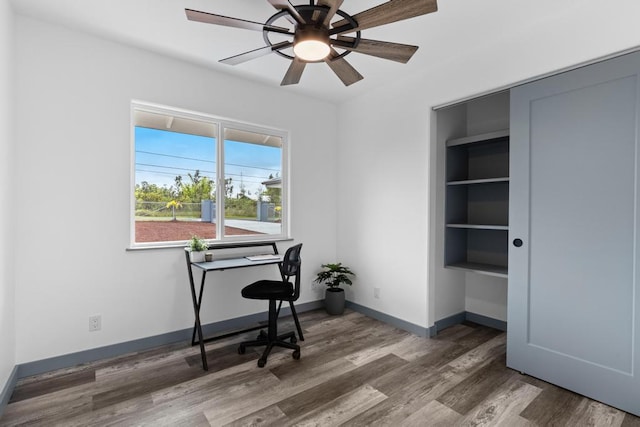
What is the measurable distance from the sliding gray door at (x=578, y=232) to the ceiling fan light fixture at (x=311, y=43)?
64.2 inches

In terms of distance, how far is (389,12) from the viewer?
161cm

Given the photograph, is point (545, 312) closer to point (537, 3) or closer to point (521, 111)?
point (521, 111)

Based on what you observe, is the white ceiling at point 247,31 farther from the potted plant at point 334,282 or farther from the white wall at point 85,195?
the potted plant at point 334,282

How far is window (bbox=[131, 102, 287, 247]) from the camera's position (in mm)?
2922

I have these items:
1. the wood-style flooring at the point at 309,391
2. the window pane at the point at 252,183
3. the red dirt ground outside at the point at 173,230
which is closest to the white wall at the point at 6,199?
the wood-style flooring at the point at 309,391

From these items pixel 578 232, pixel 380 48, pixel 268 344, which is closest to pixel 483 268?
pixel 578 232

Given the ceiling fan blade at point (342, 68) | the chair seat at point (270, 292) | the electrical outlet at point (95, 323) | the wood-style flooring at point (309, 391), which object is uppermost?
the ceiling fan blade at point (342, 68)

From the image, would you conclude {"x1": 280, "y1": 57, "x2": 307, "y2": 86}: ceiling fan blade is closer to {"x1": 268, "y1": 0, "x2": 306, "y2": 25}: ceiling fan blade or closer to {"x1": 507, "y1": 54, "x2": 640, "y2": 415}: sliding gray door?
{"x1": 268, "y1": 0, "x2": 306, "y2": 25}: ceiling fan blade

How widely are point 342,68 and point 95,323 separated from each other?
2.76 meters

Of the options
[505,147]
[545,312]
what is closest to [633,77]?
[505,147]

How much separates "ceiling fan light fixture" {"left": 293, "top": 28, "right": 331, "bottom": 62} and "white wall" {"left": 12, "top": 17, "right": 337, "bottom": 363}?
5.43 ft

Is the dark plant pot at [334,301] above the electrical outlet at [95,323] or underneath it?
underneath

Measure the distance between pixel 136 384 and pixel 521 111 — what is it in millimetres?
3470

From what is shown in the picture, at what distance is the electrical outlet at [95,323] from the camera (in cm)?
257
